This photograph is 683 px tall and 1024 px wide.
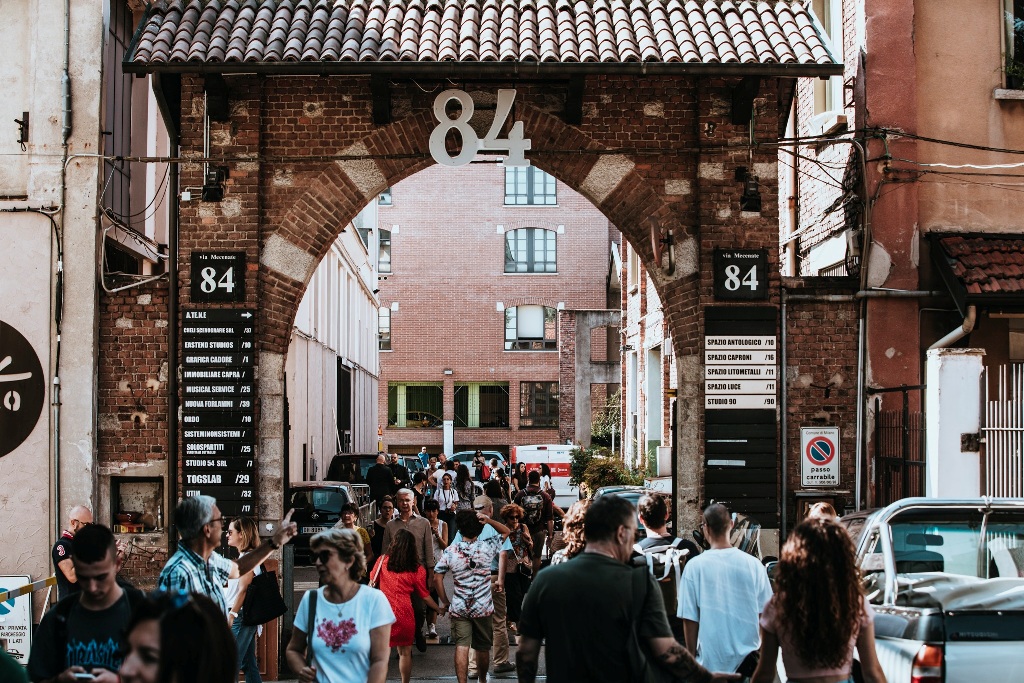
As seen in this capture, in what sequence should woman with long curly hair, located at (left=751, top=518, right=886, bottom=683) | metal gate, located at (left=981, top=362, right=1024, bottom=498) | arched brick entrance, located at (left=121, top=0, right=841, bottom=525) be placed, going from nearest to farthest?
woman with long curly hair, located at (left=751, top=518, right=886, bottom=683) → metal gate, located at (left=981, top=362, right=1024, bottom=498) → arched brick entrance, located at (left=121, top=0, right=841, bottom=525)

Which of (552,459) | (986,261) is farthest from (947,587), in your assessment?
(552,459)

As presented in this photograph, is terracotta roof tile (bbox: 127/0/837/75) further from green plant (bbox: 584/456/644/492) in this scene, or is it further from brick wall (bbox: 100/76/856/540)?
green plant (bbox: 584/456/644/492)

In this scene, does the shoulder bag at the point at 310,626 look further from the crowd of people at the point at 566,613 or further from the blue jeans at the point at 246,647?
the blue jeans at the point at 246,647

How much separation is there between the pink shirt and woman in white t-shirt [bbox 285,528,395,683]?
1.94 metres

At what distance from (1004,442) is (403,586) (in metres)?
6.52

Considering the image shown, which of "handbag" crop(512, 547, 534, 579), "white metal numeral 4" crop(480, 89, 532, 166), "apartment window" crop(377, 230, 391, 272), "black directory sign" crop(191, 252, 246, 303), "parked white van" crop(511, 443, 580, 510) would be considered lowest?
"parked white van" crop(511, 443, 580, 510)

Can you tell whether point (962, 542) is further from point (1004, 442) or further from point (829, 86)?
point (829, 86)

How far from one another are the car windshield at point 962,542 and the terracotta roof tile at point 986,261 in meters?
6.16

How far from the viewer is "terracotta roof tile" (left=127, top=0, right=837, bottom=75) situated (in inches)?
518

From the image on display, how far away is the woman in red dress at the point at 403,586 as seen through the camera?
10.6 meters

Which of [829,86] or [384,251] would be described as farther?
[384,251]

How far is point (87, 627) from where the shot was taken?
5.62m

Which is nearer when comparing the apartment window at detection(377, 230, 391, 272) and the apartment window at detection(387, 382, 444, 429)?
the apartment window at detection(387, 382, 444, 429)

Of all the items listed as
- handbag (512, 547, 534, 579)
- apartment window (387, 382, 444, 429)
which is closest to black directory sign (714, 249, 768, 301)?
handbag (512, 547, 534, 579)
